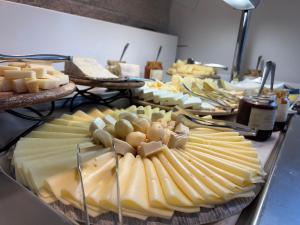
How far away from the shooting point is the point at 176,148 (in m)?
0.51

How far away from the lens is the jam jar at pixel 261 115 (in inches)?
27.2

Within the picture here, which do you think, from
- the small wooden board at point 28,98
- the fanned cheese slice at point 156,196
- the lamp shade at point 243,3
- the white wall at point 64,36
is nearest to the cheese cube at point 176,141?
the fanned cheese slice at point 156,196

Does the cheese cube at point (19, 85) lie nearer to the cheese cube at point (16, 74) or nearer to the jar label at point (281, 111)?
the cheese cube at point (16, 74)

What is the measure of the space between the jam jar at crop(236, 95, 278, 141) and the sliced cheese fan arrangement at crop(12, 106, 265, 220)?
0.15 meters

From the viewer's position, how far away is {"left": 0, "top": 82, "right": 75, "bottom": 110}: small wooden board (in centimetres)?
42

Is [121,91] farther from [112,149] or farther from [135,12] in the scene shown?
[135,12]

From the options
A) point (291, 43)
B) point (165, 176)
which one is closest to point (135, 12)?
point (291, 43)

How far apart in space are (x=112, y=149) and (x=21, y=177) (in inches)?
5.9

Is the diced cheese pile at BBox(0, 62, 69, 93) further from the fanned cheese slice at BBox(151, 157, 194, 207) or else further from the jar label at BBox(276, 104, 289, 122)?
the jar label at BBox(276, 104, 289, 122)

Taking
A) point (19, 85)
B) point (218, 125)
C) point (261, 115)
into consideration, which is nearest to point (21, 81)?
point (19, 85)

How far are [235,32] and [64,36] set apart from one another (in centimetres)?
169

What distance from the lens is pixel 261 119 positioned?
70 cm

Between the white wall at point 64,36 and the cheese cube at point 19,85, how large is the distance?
2.57 feet

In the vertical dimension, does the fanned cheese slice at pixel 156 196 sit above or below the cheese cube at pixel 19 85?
below
